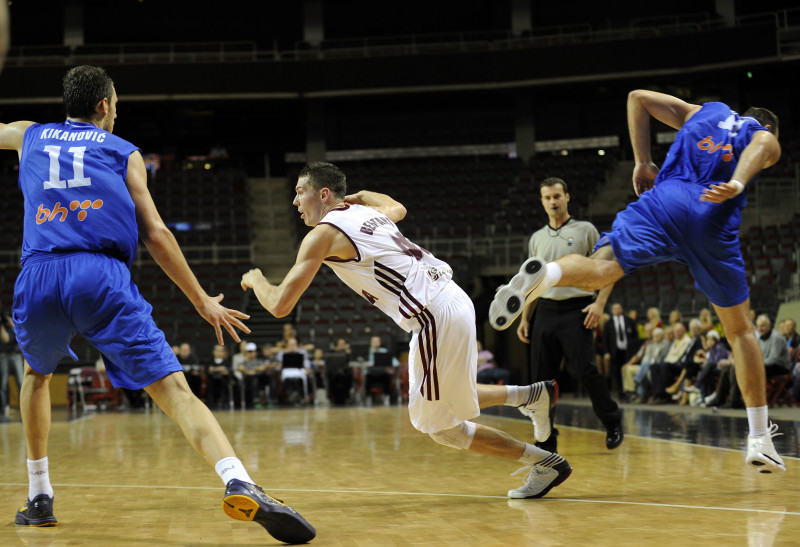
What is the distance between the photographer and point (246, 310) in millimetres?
21000

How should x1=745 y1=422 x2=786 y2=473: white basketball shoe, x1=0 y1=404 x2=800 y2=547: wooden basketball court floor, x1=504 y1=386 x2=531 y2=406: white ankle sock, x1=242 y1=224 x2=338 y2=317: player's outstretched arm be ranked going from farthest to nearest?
x1=504 y1=386 x2=531 y2=406: white ankle sock
x1=745 y1=422 x2=786 y2=473: white basketball shoe
x1=242 y1=224 x2=338 y2=317: player's outstretched arm
x1=0 y1=404 x2=800 y2=547: wooden basketball court floor

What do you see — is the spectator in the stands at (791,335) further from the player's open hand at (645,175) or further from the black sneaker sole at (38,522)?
the black sneaker sole at (38,522)

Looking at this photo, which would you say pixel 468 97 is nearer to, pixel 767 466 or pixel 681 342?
pixel 681 342

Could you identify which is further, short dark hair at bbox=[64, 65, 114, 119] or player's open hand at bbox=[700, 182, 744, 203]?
player's open hand at bbox=[700, 182, 744, 203]

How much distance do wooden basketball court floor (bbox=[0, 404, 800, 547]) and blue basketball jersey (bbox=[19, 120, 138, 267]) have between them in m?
1.19

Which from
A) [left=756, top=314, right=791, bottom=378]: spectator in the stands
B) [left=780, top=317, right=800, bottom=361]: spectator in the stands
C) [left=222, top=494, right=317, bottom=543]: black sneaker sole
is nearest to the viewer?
[left=222, top=494, right=317, bottom=543]: black sneaker sole

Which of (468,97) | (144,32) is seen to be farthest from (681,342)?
(144,32)

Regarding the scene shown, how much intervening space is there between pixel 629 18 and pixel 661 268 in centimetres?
1142

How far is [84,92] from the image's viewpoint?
366cm

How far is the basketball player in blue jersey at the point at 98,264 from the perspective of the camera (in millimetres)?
3346

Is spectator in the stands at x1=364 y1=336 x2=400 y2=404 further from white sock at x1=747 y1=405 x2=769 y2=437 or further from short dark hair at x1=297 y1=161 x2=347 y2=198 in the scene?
short dark hair at x1=297 y1=161 x2=347 y2=198

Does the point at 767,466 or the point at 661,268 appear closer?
the point at 767,466

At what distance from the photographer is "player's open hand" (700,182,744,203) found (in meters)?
3.82

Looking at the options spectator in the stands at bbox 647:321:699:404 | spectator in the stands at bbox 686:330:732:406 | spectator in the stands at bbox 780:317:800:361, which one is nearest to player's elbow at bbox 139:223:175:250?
spectator in the stands at bbox 686:330:732:406
